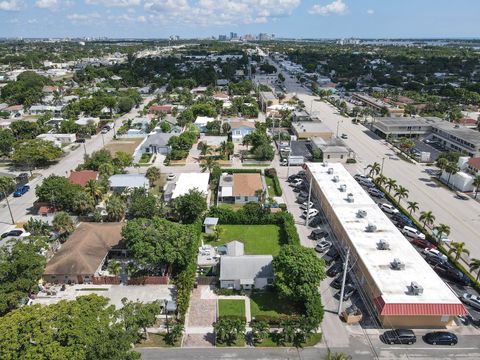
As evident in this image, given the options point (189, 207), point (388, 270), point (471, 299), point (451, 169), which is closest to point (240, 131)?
point (189, 207)

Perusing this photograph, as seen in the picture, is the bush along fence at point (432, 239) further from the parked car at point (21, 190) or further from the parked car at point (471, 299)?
the parked car at point (21, 190)

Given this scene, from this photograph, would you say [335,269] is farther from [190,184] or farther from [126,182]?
[126,182]

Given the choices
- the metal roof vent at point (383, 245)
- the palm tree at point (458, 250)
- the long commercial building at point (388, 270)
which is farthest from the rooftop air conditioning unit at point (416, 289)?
the palm tree at point (458, 250)

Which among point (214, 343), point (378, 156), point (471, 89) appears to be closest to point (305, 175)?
point (378, 156)

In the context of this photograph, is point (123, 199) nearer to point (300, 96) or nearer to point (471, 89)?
point (300, 96)

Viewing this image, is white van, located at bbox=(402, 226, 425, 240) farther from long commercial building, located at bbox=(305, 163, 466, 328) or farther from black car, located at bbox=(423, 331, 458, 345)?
black car, located at bbox=(423, 331, 458, 345)
